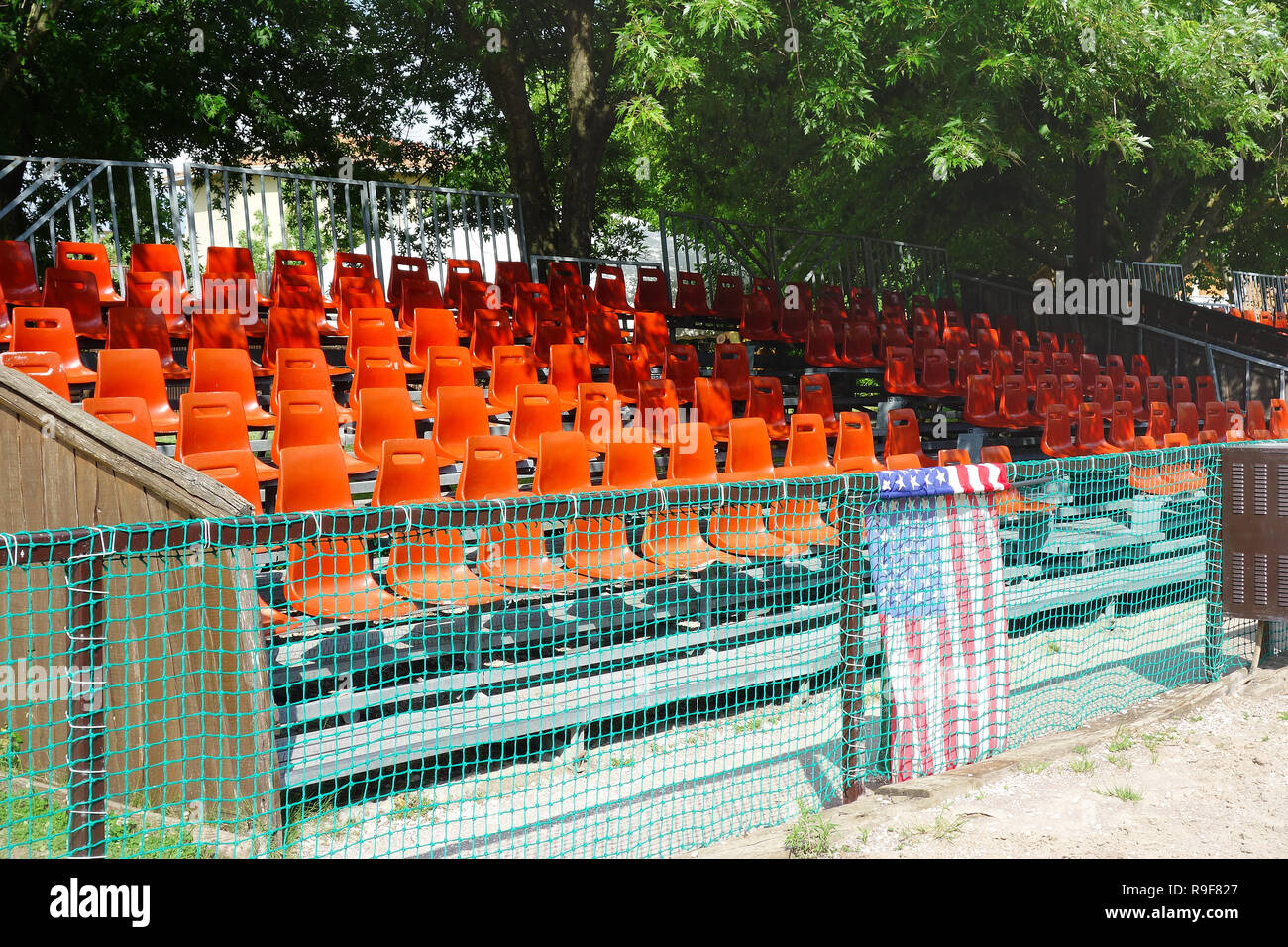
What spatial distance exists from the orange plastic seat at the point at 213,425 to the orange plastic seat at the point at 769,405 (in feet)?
14.9

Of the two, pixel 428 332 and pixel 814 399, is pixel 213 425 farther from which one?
pixel 814 399

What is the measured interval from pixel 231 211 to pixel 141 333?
6836 millimetres

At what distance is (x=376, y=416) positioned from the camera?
6551mm

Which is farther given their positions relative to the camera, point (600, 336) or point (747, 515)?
point (600, 336)

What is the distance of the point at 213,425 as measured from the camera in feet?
18.8

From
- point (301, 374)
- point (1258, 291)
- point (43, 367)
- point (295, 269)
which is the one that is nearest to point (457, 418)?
point (301, 374)

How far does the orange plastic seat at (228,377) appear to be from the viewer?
669 centimetres

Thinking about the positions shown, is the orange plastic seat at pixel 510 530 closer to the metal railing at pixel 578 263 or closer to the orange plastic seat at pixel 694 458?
the orange plastic seat at pixel 694 458

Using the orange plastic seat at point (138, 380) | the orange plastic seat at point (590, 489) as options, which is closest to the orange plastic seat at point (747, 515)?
the orange plastic seat at point (590, 489)

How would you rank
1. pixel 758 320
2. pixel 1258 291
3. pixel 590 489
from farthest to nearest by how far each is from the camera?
pixel 1258 291, pixel 758 320, pixel 590 489

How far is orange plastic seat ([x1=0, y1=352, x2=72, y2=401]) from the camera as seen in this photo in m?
6.04

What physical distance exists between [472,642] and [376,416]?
214cm

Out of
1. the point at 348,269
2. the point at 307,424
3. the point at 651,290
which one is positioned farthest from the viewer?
the point at 651,290
